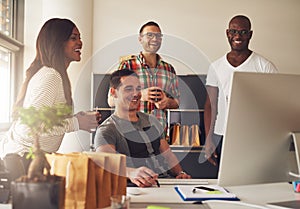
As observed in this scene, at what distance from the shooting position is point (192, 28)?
3.89 metres

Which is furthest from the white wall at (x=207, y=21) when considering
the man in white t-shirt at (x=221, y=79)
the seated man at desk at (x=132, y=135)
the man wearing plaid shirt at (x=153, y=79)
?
the seated man at desk at (x=132, y=135)

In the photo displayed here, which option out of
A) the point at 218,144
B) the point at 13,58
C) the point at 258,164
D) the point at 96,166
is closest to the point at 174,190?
the point at 258,164

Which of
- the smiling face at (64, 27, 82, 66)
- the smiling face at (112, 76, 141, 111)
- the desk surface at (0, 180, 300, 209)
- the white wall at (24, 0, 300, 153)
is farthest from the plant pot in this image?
the white wall at (24, 0, 300, 153)

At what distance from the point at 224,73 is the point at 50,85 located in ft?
6.58

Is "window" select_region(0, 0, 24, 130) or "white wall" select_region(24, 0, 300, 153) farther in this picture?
"white wall" select_region(24, 0, 300, 153)

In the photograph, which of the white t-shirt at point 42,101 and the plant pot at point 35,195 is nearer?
the plant pot at point 35,195

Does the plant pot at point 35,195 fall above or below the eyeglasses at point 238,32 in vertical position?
below

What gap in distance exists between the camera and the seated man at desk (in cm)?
189

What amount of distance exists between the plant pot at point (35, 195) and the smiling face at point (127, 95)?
1.19 m

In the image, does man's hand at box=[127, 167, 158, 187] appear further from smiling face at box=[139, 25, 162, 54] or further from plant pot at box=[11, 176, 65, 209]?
smiling face at box=[139, 25, 162, 54]

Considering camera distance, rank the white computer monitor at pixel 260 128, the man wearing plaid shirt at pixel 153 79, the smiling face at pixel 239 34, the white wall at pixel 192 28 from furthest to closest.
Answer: the white wall at pixel 192 28 < the smiling face at pixel 239 34 < the man wearing plaid shirt at pixel 153 79 < the white computer monitor at pixel 260 128

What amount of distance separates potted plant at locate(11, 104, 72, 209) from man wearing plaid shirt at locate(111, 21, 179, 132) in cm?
173

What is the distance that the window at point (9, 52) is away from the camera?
328cm

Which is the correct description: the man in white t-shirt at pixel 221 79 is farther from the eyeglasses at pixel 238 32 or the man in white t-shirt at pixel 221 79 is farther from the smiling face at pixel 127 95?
the smiling face at pixel 127 95
